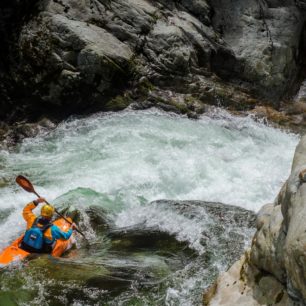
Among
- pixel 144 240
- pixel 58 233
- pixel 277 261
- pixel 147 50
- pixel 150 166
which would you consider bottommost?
pixel 150 166

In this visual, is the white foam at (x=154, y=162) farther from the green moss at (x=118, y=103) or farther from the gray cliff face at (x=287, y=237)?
the gray cliff face at (x=287, y=237)

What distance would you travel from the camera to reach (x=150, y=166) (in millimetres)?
9820

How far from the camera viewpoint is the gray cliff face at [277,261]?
3.24 m

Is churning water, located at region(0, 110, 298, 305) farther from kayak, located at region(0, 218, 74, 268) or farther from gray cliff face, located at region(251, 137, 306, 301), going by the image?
gray cliff face, located at region(251, 137, 306, 301)

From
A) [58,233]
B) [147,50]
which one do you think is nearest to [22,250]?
[58,233]

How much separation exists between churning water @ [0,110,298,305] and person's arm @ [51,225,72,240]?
2.94 ft

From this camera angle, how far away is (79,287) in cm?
521

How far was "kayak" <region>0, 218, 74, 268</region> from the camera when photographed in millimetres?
6089

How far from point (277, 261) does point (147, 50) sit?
32.7 feet

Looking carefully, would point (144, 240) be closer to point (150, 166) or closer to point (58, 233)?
point (58, 233)

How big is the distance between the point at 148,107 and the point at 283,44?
18.3 ft

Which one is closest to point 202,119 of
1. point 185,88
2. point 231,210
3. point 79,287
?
point 185,88

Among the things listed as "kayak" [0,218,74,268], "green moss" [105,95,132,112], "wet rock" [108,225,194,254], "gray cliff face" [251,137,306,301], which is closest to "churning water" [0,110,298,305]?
"wet rock" [108,225,194,254]

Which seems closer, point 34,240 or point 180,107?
point 34,240
